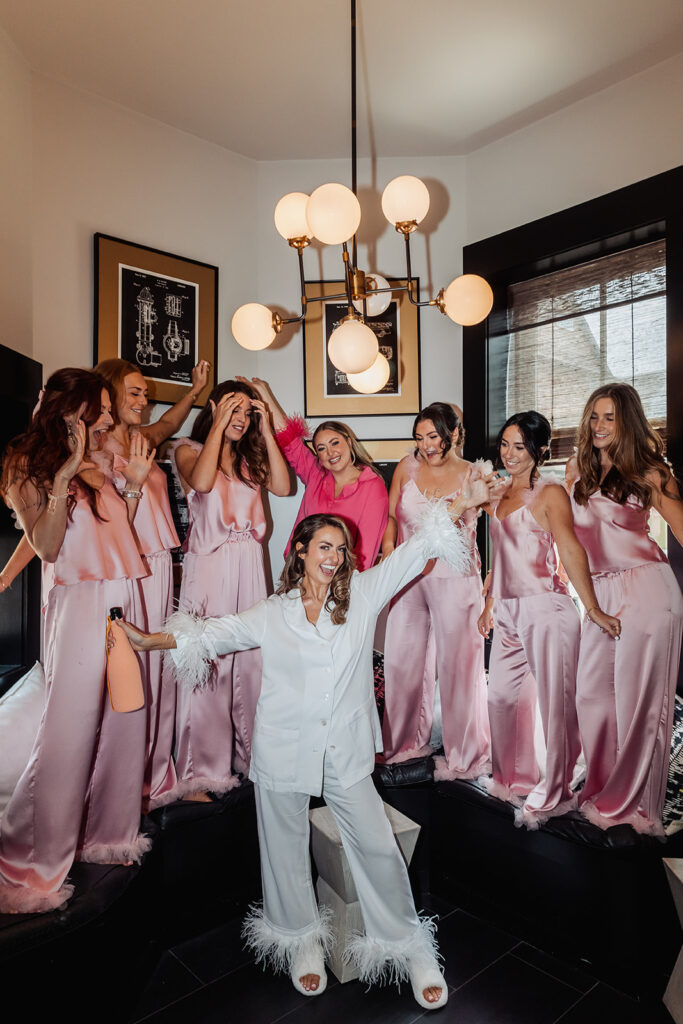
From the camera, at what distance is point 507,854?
116 inches

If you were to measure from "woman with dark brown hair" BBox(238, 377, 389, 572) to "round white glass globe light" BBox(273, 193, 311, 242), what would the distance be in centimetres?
96

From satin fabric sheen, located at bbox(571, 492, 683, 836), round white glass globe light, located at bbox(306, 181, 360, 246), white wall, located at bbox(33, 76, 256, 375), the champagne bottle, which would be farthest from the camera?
white wall, located at bbox(33, 76, 256, 375)

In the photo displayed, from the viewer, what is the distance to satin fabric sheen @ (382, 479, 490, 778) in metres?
3.24

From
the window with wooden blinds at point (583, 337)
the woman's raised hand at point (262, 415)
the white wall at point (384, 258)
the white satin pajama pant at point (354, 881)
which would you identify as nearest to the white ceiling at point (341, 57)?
the white wall at point (384, 258)

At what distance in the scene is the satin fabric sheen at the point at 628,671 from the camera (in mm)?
2750

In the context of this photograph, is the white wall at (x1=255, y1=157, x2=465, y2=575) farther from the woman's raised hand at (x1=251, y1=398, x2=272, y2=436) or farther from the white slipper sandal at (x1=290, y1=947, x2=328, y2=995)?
the white slipper sandal at (x1=290, y1=947, x2=328, y2=995)

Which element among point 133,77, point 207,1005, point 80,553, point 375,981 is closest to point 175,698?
point 80,553

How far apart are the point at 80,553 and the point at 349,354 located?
3.88 ft

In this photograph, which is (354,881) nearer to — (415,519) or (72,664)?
(72,664)

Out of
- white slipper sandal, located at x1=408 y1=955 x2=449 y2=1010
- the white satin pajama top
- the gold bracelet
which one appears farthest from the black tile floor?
the gold bracelet

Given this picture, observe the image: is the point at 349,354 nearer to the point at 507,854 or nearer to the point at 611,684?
the point at 611,684

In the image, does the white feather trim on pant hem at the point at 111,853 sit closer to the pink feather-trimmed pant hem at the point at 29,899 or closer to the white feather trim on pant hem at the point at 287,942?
the pink feather-trimmed pant hem at the point at 29,899

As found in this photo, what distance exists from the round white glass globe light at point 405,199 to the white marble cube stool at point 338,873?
2.22m

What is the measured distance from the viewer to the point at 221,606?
10.3ft
